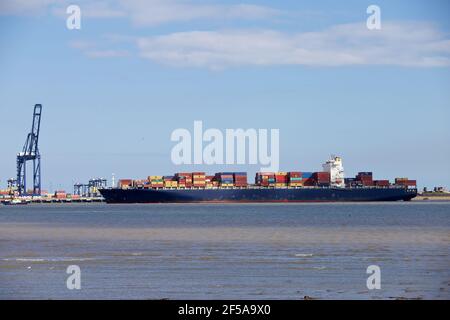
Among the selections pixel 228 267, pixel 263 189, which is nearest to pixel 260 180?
pixel 263 189

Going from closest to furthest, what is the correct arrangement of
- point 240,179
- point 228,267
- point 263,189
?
point 228,267, point 263,189, point 240,179

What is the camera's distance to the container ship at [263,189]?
153750 mm

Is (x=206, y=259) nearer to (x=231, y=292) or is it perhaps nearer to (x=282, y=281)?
(x=282, y=281)

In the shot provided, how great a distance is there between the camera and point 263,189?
504 feet

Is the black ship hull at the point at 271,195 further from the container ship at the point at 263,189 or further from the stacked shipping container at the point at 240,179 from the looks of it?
the stacked shipping container at the point at 240,179

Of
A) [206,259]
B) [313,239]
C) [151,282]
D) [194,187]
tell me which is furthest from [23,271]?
[194,187]

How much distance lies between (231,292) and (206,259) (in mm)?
9620

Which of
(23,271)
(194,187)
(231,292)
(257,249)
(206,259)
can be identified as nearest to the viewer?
(231,292)

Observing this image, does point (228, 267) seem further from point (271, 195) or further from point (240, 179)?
point (240, 179)

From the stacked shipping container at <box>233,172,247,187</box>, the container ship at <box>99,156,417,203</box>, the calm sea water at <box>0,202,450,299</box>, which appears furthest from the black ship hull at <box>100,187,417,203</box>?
the calm sea water at <box>0,202,450,299</box>
